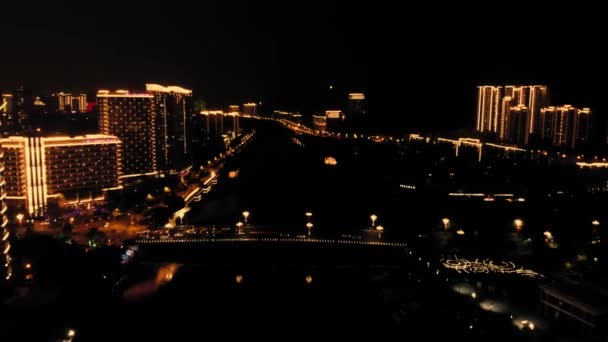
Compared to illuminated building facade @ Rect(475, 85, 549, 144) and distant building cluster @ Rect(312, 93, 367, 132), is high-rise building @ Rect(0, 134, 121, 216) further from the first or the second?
distant building cluster @ Rect(312, 93, 367, 132)

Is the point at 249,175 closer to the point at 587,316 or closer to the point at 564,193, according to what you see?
the point at 564,193

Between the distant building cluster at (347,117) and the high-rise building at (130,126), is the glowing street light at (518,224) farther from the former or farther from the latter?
the distant building cluster at (347,117)

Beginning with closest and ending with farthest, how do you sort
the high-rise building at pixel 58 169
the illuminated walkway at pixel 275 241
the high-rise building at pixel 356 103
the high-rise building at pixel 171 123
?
the illuminated walkway at pixel 275 241, the high-rise building at pixel 58 169, the high-rise building at pixel 171 123, the high-rise building at pixel 356 103

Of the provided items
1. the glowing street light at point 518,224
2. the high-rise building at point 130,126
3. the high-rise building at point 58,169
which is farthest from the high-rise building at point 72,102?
the glowing street light at point 518,224

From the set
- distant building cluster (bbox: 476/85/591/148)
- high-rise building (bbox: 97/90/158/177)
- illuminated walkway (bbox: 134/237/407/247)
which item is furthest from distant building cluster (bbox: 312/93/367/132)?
illuminated walkway (bbox: 134/237/407/247)

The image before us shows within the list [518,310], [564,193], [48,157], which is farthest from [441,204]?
[48,157]

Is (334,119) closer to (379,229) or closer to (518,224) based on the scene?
(518,224)
